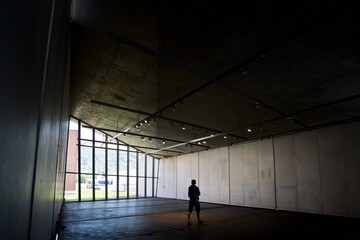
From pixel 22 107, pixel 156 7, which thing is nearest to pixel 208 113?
pixel 156 7

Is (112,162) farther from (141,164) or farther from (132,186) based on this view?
(141,164)

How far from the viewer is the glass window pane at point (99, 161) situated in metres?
19.0

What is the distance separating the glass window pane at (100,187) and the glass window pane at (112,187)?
0.54 m

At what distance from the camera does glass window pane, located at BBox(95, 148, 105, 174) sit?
19.0m

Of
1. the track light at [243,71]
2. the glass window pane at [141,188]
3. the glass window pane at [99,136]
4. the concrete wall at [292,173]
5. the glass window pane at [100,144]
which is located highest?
the track light at [243,71]

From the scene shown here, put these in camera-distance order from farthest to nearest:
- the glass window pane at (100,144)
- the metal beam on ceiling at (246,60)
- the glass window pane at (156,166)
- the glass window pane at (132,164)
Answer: the glass window pane at (156,166)
the glass window pane at (132,164)
the glass window pane at (100,144)
the metal beam on ceiling at (246,60)

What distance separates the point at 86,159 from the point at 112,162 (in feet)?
7.34

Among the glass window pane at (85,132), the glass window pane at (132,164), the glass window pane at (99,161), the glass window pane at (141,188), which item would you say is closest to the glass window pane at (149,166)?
the glass window pane at (141,188)

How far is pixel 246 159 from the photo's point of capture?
50.8 ft

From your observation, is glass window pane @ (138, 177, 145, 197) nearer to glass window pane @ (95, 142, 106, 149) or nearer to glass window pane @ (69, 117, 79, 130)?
glass window pane @ (95, 142, 106, 149)

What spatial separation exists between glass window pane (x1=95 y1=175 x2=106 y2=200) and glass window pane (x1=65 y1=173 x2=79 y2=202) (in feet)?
4.95

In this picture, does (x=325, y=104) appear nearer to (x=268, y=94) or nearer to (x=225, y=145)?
(x=268, y=94)

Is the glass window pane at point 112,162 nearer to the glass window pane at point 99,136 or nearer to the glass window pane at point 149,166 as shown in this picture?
the glass window pane at point 99,136

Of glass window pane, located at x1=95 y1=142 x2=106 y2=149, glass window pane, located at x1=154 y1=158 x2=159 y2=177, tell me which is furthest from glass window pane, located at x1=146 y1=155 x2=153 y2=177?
glass window pane, located at x1=95 y1=142 x2=106 y2=149
